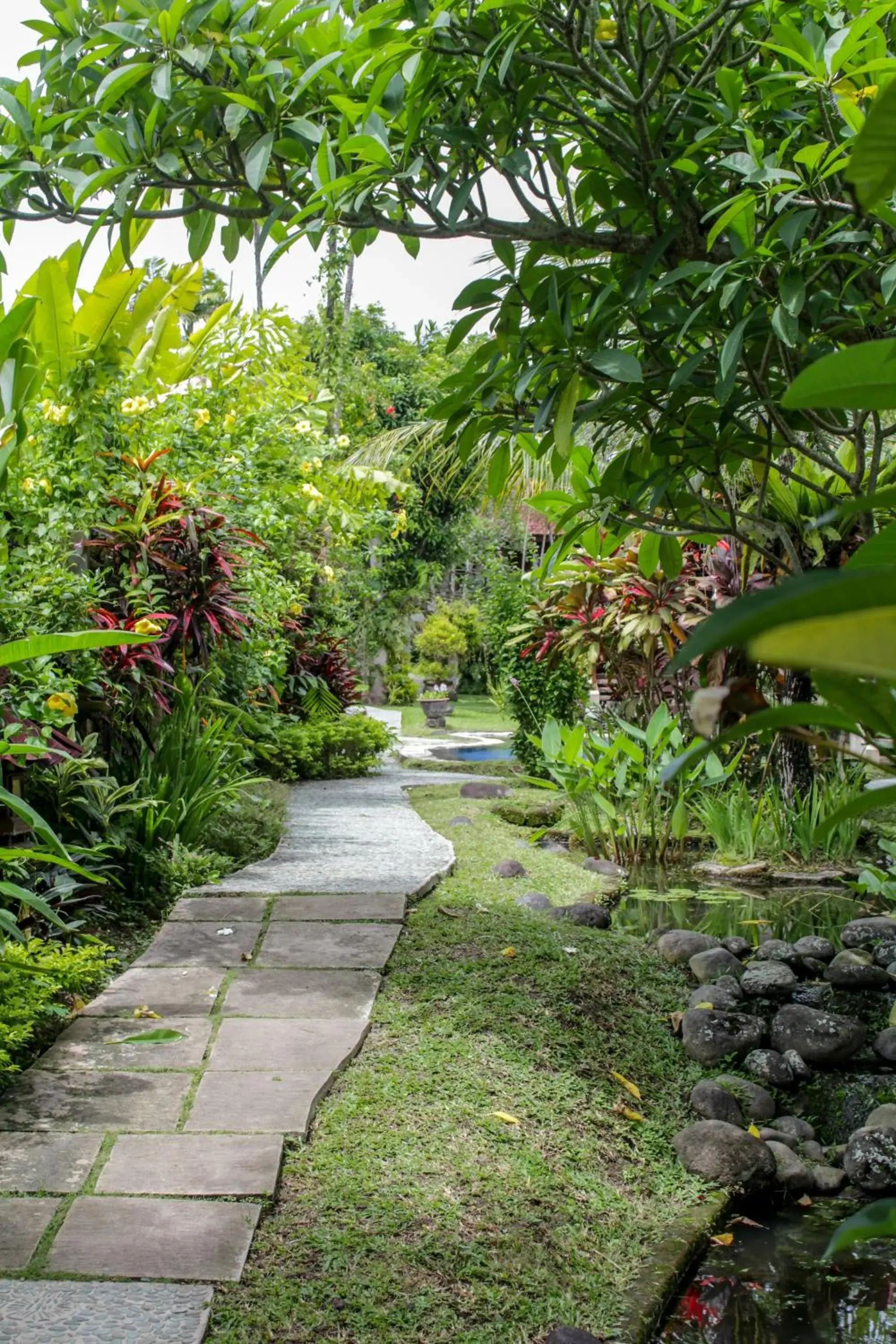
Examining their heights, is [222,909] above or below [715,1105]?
above

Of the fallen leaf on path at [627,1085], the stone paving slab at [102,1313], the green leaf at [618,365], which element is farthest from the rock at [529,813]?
the green leaf at [618,365]

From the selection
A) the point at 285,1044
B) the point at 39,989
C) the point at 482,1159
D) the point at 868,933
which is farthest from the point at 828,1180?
the point at 39,989

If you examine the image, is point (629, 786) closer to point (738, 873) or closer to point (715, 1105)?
point (738, 873)

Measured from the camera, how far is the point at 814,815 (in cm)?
591

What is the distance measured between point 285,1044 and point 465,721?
46.5 ft

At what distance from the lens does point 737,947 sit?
4.34 m

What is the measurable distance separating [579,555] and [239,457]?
2130 mm

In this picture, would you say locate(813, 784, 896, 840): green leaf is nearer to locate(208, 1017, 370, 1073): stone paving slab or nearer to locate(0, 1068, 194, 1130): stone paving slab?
locate(0, 1068, 194, 1130): stone paving slab

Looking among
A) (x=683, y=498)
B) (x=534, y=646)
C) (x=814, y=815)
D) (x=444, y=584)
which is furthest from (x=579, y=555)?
(x=444, y=584)

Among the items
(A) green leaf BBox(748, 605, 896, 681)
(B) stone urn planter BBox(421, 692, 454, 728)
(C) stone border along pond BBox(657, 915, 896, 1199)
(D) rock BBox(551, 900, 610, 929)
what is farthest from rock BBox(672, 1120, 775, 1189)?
(B) stone urn planter BBox(421, 692, 454, 728)

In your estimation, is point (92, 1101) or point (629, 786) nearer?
point (92, 1101)

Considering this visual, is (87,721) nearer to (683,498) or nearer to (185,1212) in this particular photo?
(185,1212)

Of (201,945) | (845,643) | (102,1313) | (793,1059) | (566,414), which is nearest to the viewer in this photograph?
(845,643)

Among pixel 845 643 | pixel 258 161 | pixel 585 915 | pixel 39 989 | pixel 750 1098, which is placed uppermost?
pixel 258 161
